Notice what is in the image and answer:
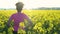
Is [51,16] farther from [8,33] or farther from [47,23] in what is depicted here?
[8,33]

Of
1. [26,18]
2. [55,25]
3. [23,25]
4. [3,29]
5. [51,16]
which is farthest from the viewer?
[51,16]

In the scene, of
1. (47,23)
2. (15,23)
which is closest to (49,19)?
(47,23)

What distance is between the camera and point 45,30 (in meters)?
3.95

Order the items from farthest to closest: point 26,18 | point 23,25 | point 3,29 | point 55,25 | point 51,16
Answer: point 51,16, point 55,25, point 3,29, point 23,25, point 26,18

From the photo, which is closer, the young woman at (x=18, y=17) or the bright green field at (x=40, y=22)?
the young woman at (x=18, y=17)

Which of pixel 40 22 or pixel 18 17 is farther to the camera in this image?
pixel 40 22

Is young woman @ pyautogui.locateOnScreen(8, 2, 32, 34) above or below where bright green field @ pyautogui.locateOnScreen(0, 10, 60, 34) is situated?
above

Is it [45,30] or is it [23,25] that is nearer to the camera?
[23,25]

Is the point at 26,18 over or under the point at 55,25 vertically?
over

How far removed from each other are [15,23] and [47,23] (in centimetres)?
103

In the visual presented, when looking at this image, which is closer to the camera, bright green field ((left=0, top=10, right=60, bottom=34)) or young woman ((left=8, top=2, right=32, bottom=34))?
young woman ((left=8, top=2, right=32, bottom=34))

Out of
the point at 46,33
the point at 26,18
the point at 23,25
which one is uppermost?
the point at 26,18

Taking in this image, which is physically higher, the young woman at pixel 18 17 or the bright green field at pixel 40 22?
the young woman at pixel 18 17

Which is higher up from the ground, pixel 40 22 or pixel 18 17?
pixel 18 17
